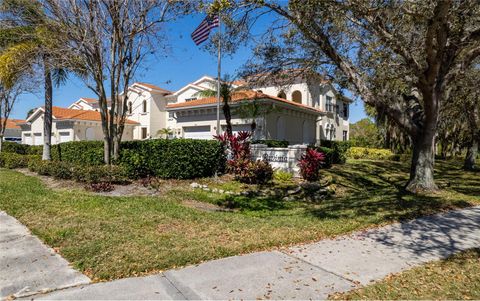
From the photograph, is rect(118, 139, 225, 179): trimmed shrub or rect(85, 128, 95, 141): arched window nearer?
rect(118, 139, 225, 179): trimmed shrub

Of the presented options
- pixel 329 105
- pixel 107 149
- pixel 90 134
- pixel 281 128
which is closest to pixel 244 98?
pixel 281 128

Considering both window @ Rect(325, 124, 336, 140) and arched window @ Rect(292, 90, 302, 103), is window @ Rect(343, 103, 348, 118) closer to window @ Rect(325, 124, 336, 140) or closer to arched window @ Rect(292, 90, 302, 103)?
window @ Rect(325, 124, 336, 140)

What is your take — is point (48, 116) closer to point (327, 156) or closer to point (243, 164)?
point (243, 164)

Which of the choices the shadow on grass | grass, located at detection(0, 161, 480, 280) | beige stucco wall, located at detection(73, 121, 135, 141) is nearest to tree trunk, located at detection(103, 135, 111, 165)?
grass, located at detection(0, 161, 480, 280)

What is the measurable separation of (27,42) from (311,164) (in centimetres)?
1405

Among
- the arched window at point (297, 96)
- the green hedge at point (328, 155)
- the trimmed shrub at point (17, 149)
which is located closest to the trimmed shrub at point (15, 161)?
the trimmed shrub at point (17, 149)

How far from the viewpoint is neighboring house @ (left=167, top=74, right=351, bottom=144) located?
2042 cm

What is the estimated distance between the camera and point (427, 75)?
34.2ft

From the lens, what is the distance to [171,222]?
720 centimetres

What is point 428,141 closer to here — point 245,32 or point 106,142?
point 245,32

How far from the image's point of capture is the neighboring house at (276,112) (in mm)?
20422

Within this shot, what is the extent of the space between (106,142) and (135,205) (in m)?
5.78

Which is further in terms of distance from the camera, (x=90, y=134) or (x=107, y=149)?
(x=90, y=134)

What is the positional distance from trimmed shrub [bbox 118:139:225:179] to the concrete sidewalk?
8.23 metres
